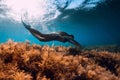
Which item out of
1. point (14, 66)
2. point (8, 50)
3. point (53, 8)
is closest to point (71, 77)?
point (14, 66)

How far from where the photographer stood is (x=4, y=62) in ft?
14.6

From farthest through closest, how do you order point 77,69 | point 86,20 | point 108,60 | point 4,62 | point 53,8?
point 86,20 → point 53,8 → point 108,60 → point 77,69 → point 4,62

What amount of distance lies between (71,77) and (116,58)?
558 centimetres

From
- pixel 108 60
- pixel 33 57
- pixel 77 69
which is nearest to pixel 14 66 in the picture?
pixel 33 57

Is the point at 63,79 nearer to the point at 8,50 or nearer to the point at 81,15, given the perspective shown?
the point at 8,50

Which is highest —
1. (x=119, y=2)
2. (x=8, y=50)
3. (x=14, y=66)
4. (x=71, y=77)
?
(x=119, y=2)

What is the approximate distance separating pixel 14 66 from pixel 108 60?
6.07 meters

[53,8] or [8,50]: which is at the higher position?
[53,8]

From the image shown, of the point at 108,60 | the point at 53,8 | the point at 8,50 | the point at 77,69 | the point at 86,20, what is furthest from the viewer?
the point at 86,20

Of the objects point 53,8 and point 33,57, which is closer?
point 33,57

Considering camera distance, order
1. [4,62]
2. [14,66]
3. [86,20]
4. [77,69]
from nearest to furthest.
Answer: [14,66] < [4,62] < [77,69] < [86,20]

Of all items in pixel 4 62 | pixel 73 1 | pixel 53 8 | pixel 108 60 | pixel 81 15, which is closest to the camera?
pixel 4 62

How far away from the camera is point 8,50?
476cm

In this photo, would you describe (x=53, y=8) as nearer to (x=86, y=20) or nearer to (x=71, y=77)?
(x=86, y=20)
